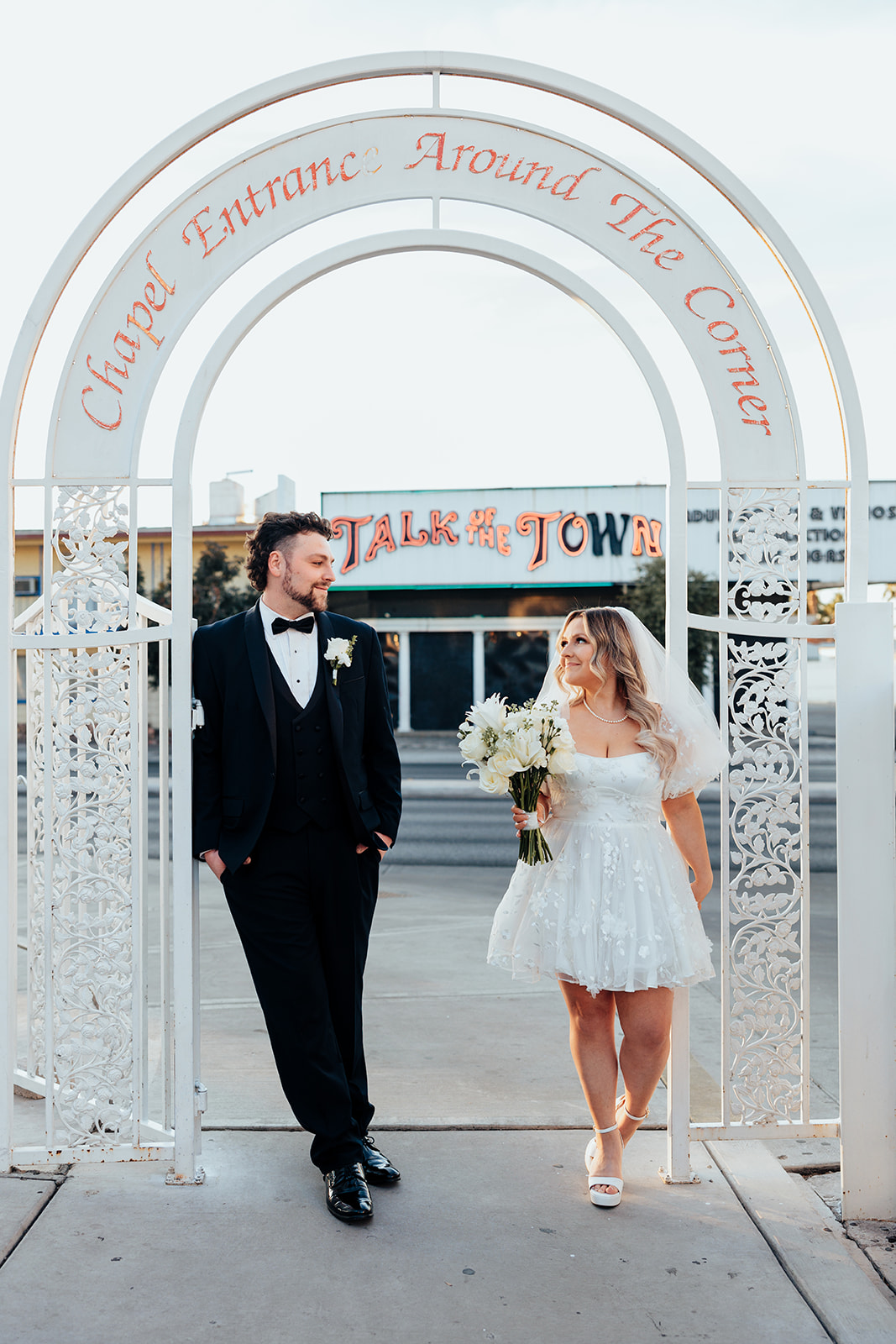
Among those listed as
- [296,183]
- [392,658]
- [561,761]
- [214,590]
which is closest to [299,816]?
[561,761]

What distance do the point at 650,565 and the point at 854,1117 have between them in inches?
821

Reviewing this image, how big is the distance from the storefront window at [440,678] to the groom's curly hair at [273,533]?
22.6 meters

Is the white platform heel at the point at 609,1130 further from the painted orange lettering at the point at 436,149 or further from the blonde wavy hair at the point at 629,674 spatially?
the painted orange lettering at the point at 436,149

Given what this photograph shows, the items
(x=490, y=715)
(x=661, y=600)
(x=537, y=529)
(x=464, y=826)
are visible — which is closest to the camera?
(x=490, y=715)

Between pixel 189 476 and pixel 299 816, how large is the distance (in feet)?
4.00

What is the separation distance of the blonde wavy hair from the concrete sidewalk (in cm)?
141

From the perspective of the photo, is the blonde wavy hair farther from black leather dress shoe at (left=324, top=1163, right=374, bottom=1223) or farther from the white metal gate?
black leather dress shoe at (left=324, top=1163, right=374, bottom=1223)

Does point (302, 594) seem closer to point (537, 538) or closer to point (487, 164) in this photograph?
point (487, 164)

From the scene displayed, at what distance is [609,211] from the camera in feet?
12.2

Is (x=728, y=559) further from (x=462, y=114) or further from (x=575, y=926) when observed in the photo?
(x=462, y=114)

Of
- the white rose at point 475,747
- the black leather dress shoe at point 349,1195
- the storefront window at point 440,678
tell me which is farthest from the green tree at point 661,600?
the black leather dress shoe at point 349,1195

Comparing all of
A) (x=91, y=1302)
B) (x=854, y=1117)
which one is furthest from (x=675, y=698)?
(x=91, y=1302)

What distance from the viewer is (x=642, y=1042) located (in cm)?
353

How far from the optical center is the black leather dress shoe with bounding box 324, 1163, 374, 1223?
3236 millimetres
